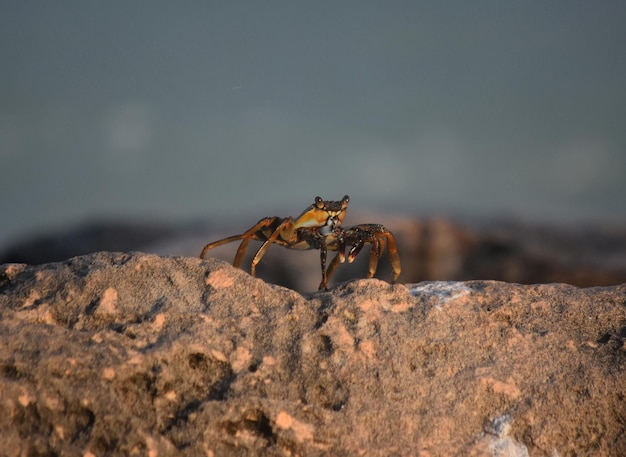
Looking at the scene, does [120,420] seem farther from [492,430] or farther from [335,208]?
[335,208]

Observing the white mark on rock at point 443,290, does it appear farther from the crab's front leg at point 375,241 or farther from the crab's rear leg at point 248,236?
the crab's rear leg at point 248,236

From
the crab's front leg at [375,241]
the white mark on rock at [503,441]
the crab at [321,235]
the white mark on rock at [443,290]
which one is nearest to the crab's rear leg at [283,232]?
the crab at [321,235]

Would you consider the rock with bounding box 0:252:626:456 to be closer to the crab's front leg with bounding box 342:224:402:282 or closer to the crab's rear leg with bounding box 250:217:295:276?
the crab's front leg with bounding box 342:224:402:282

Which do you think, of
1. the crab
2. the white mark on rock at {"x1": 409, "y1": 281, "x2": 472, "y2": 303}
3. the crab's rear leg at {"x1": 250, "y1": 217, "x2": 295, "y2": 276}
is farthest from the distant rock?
the white mark on rock at {"x1": 409, "y1": 281, "x2": 472, "y2": 303}

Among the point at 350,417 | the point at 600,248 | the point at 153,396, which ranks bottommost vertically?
the point at 600,248

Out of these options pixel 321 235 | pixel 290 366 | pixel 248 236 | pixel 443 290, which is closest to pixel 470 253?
pixel 321 235

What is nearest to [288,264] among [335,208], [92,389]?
[335,208]

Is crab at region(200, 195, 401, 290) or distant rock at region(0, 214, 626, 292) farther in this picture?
distant rock at region(0, 214, 626, 292)

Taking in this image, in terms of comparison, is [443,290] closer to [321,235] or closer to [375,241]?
[375,241]
